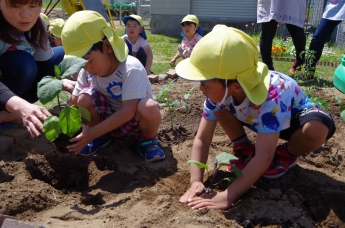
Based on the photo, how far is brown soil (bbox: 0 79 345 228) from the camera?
2.33 m

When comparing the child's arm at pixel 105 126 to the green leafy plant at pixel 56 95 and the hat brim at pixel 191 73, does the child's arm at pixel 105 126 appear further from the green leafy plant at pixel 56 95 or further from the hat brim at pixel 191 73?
the hat brim at pixel 191 73

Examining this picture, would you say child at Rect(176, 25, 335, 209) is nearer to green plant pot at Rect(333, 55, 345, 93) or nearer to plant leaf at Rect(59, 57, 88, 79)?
plant leaf at Rect(59, 57, 88, 79)

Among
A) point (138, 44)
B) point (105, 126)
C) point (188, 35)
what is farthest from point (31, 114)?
point (188, 35)

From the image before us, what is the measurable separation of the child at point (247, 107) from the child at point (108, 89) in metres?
→ 0.52

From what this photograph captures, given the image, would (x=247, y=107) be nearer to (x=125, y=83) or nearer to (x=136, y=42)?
(x=125, y=83)

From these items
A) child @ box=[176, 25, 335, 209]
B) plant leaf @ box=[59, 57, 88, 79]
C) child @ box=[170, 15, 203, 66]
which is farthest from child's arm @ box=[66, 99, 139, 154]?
child @ box=[170, 15, 203, 66]

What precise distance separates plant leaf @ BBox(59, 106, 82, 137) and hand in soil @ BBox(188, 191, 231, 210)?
79 cm

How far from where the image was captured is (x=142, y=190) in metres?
2.69

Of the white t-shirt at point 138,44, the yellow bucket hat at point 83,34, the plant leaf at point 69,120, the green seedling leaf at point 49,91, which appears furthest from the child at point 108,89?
the white t-shirt at point 138,44

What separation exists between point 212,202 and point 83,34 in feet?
4.27

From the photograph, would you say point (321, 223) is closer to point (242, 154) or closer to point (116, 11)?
point (242, 154)

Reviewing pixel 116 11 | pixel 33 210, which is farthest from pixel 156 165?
pixel 116 11

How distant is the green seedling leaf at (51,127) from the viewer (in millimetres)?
2516

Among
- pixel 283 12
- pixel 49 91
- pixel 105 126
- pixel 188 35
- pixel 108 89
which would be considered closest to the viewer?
pixel 49 91
